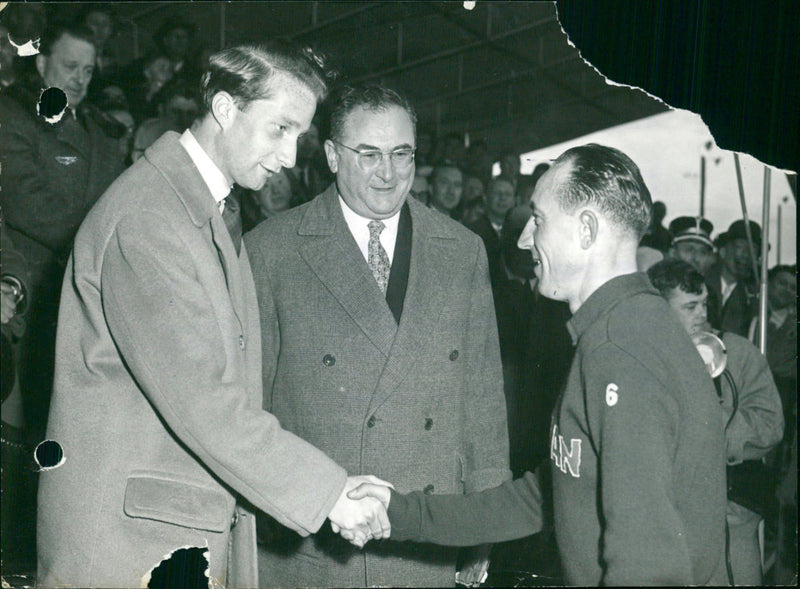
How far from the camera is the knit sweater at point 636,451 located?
1.95 m

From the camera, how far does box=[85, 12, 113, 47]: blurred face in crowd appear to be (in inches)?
225

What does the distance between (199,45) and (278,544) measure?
4.37 m

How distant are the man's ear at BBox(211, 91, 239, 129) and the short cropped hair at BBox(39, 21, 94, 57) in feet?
5.40

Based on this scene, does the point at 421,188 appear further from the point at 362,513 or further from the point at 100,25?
the point at 362,513

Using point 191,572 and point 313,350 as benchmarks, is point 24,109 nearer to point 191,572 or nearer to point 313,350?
point 313,350

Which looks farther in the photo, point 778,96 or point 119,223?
point 778,96

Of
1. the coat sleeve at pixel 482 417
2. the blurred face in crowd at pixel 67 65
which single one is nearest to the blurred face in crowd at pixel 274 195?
the blurred face in crowd at pixel 67 65

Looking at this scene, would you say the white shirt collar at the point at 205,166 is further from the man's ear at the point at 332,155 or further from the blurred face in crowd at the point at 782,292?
the blurred face in crowd at the point at 782,292

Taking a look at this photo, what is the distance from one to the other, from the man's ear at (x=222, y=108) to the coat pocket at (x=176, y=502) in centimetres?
112

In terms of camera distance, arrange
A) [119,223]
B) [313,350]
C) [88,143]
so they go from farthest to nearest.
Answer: [88,143], [313,350], [119,223]

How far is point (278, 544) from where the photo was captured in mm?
3254

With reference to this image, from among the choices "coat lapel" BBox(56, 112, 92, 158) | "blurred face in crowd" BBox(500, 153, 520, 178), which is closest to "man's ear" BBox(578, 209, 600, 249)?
"coat lapel" BBox(56, 112, 92, 158)

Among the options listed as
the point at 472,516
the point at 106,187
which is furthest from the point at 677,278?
the point at 106,187

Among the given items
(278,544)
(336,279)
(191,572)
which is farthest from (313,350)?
(191,572)
